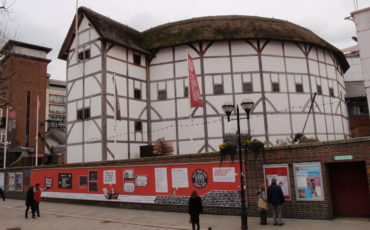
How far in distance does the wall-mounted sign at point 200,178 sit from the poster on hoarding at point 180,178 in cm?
44

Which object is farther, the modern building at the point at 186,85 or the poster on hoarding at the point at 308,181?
the modern building at the point at 186,85

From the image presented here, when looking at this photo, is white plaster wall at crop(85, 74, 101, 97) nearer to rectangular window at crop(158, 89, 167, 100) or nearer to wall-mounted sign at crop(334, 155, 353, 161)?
rectangular window at crop(158, 89, 167, 100)

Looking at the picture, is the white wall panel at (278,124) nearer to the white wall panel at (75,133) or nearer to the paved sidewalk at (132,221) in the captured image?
the paved sidewalk at (132,221)

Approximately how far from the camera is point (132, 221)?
45.4 ft

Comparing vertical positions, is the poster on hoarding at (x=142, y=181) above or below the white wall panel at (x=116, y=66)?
below

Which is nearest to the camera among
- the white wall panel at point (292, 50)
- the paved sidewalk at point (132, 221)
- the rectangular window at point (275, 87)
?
the paved sidewalk at point (132, 221)

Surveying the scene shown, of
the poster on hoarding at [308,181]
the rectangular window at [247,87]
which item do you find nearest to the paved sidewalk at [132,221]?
the poster on hoarding at [308,181]

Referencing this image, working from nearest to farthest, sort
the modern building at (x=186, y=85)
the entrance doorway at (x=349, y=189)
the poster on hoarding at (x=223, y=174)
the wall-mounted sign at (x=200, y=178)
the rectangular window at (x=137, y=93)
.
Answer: the entrance doorway at (x=349, y=189)
the poster on hoarding at (x=223, y=174)
the wall-mounted sign at (x=200, y=178)
the modern building at (x=186, y=85)
the rectangular window at (x=137, y=93)

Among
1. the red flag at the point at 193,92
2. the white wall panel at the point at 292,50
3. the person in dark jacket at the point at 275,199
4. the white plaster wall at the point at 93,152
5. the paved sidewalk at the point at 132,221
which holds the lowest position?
the paved sidewalk at the point at 132,221

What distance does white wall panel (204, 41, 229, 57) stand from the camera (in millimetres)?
27125


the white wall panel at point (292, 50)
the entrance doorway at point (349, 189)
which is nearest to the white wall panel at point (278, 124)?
the white wall panel at point (292, 50)

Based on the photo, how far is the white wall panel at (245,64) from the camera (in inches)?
1053

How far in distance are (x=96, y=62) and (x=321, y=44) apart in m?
19.5

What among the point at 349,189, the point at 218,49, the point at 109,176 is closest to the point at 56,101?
the point at 218,49
